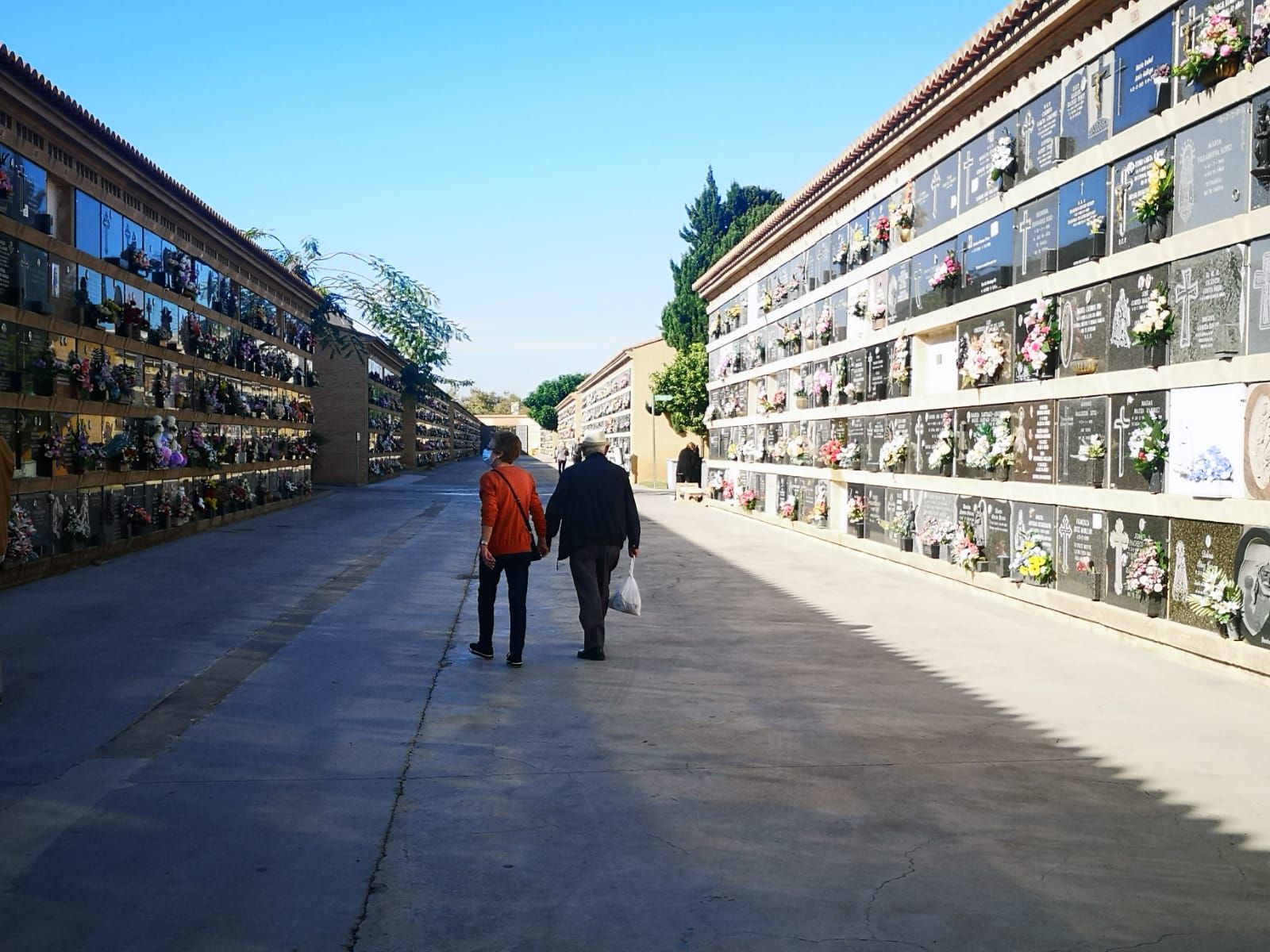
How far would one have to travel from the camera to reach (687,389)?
138ft

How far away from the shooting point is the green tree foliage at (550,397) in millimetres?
145375

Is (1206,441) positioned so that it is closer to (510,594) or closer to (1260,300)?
(1260,300)

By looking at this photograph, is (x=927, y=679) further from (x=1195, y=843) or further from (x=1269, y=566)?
(x=1195, y=843)

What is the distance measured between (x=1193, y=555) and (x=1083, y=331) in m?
2.62

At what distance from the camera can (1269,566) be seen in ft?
24.2

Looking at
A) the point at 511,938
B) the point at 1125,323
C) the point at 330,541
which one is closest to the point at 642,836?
the point at 511,938

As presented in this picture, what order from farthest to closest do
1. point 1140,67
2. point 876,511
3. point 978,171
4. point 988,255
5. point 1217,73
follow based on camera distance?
point 876,511
point 978,171
point 988,255
point 1140,67
point 1217,73

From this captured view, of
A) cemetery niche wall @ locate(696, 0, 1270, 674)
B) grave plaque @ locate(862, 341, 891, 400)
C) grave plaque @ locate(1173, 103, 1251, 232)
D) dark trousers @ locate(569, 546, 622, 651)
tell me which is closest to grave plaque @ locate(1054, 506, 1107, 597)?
cemetery niche wall @ locate(696, 0, 1270, 674)

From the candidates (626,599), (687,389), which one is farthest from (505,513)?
(687,389)

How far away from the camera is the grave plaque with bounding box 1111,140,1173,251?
912cm

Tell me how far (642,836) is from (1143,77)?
8017mm

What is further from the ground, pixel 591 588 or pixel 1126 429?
pixel 1126 429

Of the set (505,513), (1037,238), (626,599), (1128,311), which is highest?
(1037,238)

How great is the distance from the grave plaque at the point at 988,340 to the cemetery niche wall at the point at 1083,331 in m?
0.04
